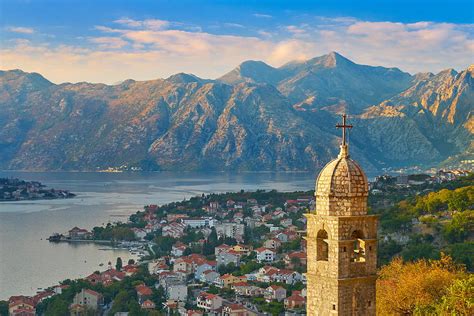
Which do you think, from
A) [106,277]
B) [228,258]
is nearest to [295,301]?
[106,277]

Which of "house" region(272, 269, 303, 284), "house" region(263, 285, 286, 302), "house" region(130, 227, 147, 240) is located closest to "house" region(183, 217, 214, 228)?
"house" region(130, 227, 147, 240)

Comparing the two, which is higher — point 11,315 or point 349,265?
point 349,265

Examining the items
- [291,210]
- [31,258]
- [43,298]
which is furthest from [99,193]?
[43,298]

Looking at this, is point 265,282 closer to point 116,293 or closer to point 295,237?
point 116,293

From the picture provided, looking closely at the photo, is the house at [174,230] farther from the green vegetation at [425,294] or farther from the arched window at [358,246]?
the arched window at [358,246]

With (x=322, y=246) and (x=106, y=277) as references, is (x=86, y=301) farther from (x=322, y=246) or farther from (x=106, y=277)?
(x=322, y=246)

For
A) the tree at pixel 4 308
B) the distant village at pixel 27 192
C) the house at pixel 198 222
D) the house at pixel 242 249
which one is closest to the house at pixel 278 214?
the house at pixel 198 222
